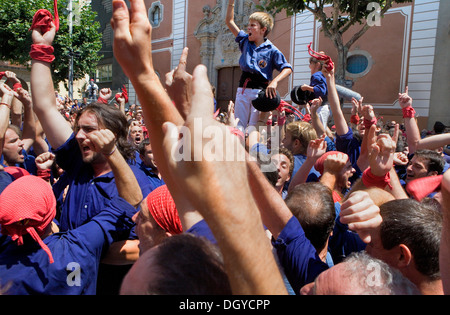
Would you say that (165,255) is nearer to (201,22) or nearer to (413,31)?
(413,31)

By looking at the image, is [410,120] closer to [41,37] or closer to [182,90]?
A: [182,90]

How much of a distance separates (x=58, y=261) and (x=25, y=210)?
9.6 inches

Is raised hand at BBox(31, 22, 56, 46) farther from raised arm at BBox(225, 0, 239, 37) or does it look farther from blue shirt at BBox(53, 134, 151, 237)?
raised arm at BBox(225, 0, 239, 37)

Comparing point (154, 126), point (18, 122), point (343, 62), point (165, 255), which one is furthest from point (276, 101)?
point (343, 62)

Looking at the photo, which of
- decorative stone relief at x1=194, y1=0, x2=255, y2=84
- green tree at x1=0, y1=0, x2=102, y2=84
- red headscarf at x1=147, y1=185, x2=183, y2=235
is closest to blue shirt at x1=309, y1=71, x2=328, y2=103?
red headscarf at x1=147, y1=185, x2=183, y2=235

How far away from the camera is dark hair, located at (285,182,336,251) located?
5.11 ft

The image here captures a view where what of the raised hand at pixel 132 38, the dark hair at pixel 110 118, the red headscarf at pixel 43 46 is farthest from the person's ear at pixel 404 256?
the red headscarf at pixel 43 46

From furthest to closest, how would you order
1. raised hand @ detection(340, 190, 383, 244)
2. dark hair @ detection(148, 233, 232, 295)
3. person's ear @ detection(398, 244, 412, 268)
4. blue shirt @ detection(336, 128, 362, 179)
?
blue shirt @ detection(336, 128, 362, 179), person's ear @ detection(398, 244, 412, 268), raised hand @ detection(340, 190, 383, 244), dark hair @ detection(148, 233, 232, 295)

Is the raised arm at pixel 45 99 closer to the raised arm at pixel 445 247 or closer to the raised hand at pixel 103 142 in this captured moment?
the raised hand at pixel 103 142

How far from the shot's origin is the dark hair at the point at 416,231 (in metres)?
1.17

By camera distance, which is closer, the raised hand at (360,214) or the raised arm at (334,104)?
the raised hand at (360,214)

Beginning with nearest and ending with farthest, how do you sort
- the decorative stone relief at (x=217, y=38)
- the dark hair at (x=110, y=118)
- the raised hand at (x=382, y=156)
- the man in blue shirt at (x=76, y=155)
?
the raised hand at (x=382, y=156) → the man in blue shirt at (x=76, y=155) → the dark hair at (x=110, y=118) → the decorative stone relief at (x=217, y=38)

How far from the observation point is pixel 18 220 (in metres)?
1.26
